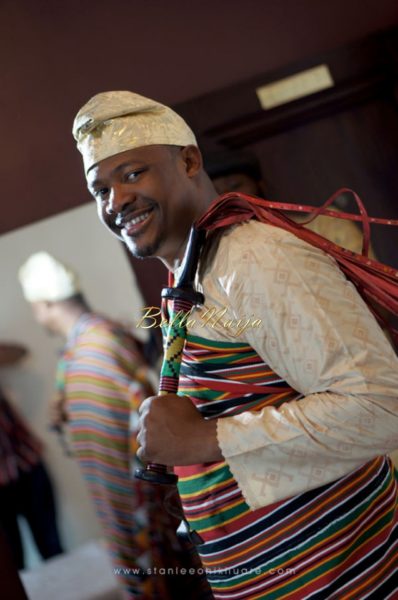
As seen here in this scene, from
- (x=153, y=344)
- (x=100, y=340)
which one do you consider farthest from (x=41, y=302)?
(x=153, y=344)

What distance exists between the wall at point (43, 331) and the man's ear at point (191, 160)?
0.54 m

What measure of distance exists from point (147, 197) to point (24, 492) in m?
0.85

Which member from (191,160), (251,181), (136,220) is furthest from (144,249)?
(251,181)

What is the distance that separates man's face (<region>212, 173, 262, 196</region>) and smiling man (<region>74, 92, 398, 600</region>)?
54cm

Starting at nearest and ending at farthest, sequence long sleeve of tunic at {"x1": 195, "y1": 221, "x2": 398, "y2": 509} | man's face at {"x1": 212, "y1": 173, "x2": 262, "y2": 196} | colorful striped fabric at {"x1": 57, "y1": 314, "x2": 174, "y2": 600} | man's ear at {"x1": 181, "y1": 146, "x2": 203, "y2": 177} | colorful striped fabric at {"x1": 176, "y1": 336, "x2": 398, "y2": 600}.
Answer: long sleeve of tunic at {"x1": 195, "y1": 221, "x2": 398, "y2": 509}, colorful striped fabric at {"x1": 176, "y1": 336, "x2": 398, "y2": 600}, man's ear at {"x1": 181, "y1": 146, "x2": 203, "y2": 177}, colorful striped fabric at {"x1": 57, "y1": 314, "x2": 174, "y2": 600}, man's face at {"x1": 212, "y1": 173, "x2": 262, "y2": 196}

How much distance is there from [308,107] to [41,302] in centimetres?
93

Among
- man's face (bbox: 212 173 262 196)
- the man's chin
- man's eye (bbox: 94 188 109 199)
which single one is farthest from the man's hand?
man's face (bbox: 212 173 262 196)

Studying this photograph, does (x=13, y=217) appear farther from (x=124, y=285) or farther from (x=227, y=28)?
(x=227, y=28)

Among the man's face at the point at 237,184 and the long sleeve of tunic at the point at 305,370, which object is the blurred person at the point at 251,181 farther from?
the long sleeve of tunic at the point at 305,370

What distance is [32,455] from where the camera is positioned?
5.90 ft

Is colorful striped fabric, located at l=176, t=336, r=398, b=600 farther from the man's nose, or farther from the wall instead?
the wall

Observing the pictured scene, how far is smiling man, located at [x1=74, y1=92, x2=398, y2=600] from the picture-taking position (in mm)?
1140

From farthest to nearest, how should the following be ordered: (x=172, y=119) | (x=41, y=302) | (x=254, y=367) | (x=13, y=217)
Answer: (x=13, y=217), (x=41, y=302), (x=172, y=119), (x=254, y=367)

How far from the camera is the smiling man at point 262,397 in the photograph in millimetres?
1140
